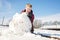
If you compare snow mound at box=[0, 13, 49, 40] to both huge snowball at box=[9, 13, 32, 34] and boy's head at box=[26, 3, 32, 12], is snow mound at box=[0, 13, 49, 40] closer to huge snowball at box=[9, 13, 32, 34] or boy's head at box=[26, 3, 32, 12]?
huge snowball at box=[9, 13, 32, 34]

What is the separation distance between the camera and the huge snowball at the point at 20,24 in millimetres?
5820

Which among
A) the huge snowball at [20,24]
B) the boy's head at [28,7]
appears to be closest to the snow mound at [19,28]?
the huge snowball at [20,24]

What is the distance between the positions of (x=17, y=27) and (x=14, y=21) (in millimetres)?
251

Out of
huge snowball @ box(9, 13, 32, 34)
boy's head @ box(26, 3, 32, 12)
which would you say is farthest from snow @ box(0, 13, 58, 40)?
boy's head @ box(26, 3, 32, 12)

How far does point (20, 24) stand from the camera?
5.87 metres

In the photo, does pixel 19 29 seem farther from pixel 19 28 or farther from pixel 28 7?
pixel 28 7

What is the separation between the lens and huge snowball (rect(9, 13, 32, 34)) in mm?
5820

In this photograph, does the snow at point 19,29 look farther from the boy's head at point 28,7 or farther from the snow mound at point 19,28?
the boy's head at point 28,7

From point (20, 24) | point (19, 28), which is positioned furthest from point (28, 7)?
point (19, 28)

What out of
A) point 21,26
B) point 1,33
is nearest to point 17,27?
point 21,26

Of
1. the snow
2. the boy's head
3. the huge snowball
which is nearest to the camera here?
the snow

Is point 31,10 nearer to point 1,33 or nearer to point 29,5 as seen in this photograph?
point 29,5

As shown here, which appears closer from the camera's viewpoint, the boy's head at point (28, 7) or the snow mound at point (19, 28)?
the snow mound at point (19, 28)

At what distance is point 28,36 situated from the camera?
17.5 feet
